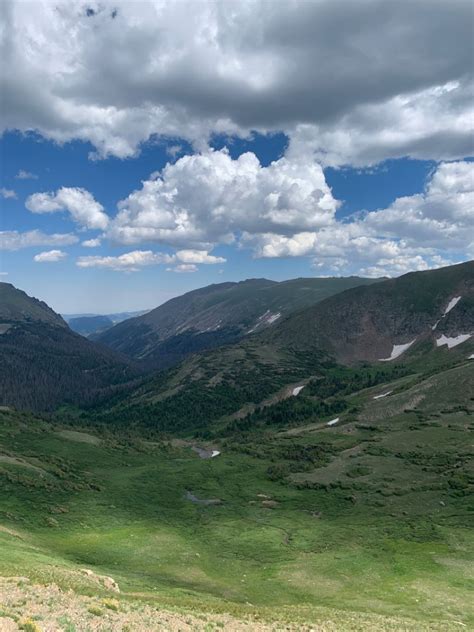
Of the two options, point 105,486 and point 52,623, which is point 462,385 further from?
point 52,623

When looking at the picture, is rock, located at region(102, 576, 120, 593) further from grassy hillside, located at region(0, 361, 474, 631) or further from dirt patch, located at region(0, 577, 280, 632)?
dirt patch, located at region(0, 577, 280, 632)

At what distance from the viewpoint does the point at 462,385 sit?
181250 millimetres

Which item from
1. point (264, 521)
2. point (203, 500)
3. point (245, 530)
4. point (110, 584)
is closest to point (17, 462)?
point (203, 500)

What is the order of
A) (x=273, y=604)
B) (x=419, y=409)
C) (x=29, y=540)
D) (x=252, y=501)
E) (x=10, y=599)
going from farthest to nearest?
(x=419, y=409), (x=252, y=501), (x=29, y=540), (x=273, y=604), (x=10, y=599)

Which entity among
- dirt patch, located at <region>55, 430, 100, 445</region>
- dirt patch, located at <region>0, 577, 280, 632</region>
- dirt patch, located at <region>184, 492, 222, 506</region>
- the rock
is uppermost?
dirt patch, located at <region>0, 577, 280, 632</region>

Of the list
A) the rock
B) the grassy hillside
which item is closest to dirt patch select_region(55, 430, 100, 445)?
the grassy hillside

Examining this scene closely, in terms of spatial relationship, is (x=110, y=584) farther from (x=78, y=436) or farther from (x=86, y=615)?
(x=78, y=436)

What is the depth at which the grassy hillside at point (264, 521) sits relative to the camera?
42.6 metres

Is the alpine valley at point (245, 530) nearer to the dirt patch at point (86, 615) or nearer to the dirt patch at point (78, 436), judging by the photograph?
the dirt patch at point (86, 615)

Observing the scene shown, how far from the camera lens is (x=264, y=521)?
278 feet

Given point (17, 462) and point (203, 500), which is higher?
point (17, 462)

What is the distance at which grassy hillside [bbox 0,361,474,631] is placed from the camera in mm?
42594

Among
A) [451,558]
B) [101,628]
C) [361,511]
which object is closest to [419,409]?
[361,511]

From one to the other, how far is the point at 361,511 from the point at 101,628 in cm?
7463
